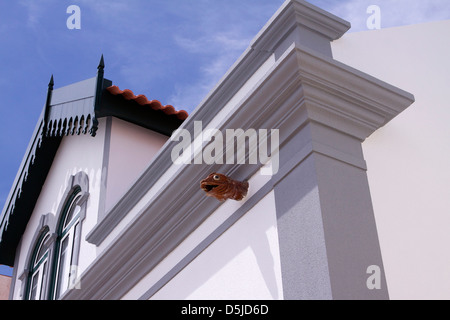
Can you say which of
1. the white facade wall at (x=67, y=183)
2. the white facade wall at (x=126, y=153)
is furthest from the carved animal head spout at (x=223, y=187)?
the white facade wall at (x=126, y=153)

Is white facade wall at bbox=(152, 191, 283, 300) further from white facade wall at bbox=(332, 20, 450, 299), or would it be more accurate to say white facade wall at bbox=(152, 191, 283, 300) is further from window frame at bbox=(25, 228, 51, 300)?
window frame at bbox=(25, 228, 51, 300)

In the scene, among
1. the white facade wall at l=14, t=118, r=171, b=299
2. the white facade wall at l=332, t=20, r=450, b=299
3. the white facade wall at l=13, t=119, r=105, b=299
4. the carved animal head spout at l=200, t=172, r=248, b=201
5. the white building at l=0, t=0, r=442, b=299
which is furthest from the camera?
the white facade wall at l=13, t=119, r=105, b=299

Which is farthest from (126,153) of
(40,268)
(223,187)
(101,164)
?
(223,187)

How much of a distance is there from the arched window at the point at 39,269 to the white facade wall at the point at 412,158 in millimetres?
6030

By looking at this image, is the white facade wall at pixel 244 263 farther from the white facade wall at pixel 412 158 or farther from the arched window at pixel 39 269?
the arched window at pixel 39 269

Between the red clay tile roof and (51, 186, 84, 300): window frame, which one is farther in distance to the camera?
the red clay tile roof

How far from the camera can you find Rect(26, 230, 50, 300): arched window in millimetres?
9050

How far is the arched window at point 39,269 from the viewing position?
9.05 m

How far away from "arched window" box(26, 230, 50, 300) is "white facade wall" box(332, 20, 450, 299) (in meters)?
6.03

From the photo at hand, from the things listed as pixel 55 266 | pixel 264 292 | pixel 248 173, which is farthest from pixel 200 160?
pixel 55 266

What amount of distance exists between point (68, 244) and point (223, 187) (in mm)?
4740

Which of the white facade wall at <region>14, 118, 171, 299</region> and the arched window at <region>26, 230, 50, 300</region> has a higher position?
the white facade wall at <region>14, 118, 171, 299</region>

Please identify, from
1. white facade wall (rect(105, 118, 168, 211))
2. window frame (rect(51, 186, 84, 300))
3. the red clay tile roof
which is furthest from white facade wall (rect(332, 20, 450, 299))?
window frame (rect(51, 186, 84, 300))

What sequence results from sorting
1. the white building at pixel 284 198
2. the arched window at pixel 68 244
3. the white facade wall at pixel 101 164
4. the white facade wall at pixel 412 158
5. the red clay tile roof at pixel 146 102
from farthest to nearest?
the red clay tile roof at pixel 146 102, the arched window at pixel 68 244, the white facade wall at pixel 101 164, the white facade wall at pixel 412 158, the white building at pixel 284 198
